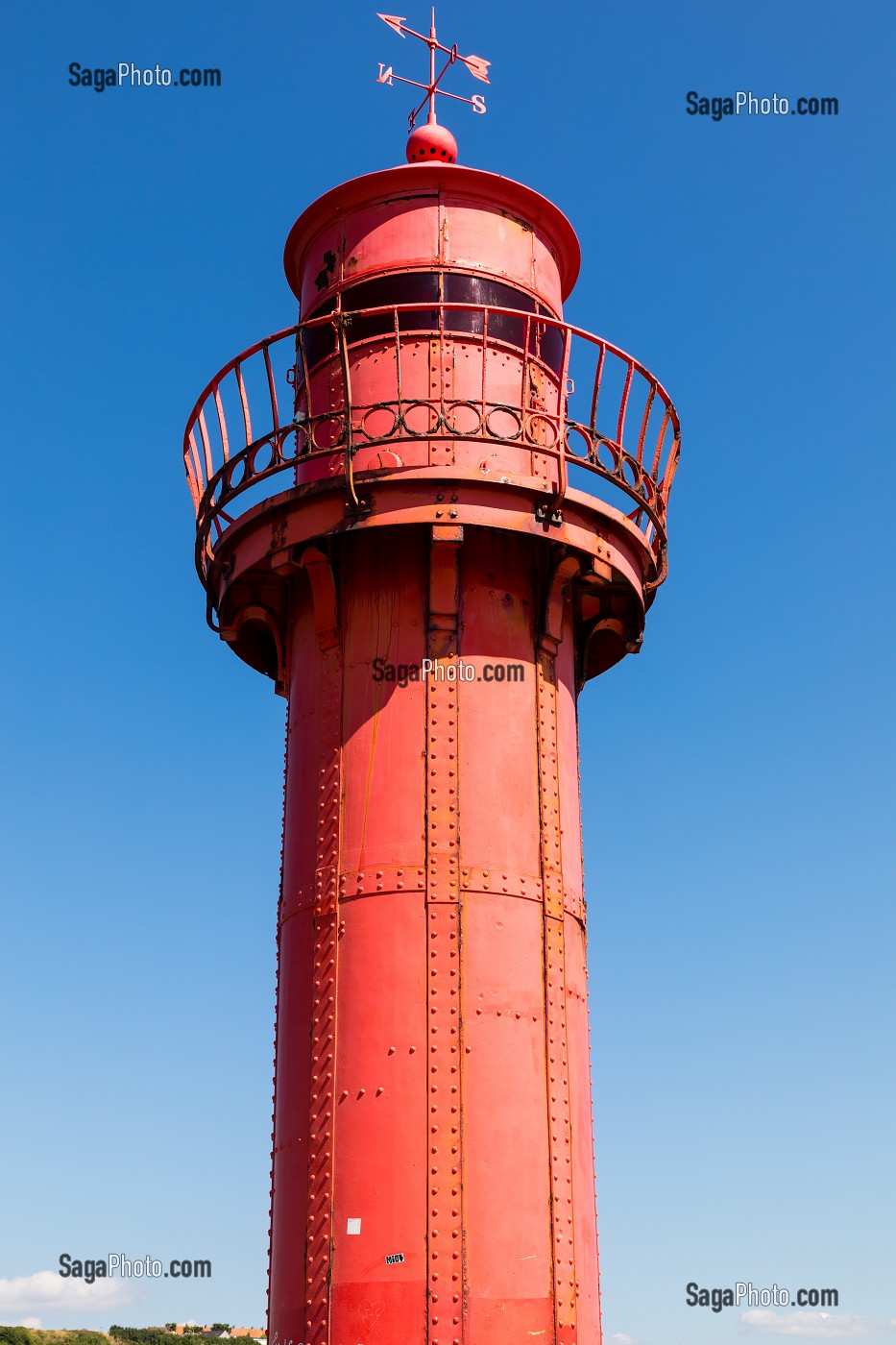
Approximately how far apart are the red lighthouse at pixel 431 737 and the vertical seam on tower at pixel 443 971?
0.08 feet

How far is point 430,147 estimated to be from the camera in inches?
679

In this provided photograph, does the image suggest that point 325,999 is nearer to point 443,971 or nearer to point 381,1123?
point 443,971

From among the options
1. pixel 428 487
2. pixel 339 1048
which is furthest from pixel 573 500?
pixel 339 1048

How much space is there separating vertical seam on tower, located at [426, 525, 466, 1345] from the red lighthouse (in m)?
0.02

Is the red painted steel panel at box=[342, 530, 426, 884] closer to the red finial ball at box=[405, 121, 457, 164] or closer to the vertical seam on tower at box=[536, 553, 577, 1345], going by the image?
the vertical seam on tower at box=[536, 553, 577, 1345]

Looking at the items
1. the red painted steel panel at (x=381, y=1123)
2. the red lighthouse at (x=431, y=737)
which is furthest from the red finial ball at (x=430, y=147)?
the red painted steel panel at (x=381, y=1123)

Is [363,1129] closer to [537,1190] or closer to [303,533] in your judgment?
[537,1190]

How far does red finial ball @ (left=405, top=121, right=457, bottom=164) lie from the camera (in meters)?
17.2

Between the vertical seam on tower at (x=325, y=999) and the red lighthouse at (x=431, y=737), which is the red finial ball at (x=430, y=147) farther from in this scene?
the vertical seam on tower at (x=325, y=999)

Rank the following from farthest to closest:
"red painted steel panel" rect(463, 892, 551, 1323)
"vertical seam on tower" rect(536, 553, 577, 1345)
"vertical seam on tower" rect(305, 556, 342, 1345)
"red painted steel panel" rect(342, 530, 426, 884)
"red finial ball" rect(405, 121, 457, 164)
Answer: "red finial ball" rect(405, 121, 457, 164) < "red painted steel panel" rect(342, 530, 426, 884) < "vertical seam on tower" rect(536, 553, 577, 1345) < "vertical seam on tower" rect(305, 556, 342, 1345) < "red painted steel panel" rect(463, 892, 551, 1323)

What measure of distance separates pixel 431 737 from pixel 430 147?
7.60 m

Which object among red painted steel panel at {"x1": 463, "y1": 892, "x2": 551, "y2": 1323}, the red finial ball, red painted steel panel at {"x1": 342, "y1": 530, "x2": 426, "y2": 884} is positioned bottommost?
red painted steel panel at {"x1": 463, "y1": 892, "x2": 551, "y2": 1323}

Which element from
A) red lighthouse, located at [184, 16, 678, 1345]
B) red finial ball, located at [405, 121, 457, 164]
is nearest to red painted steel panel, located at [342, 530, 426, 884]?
red lighthouse, located at [184, 16, 678, 1345]

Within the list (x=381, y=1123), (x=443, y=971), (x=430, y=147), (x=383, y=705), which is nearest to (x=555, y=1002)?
(x=443, y=971)
